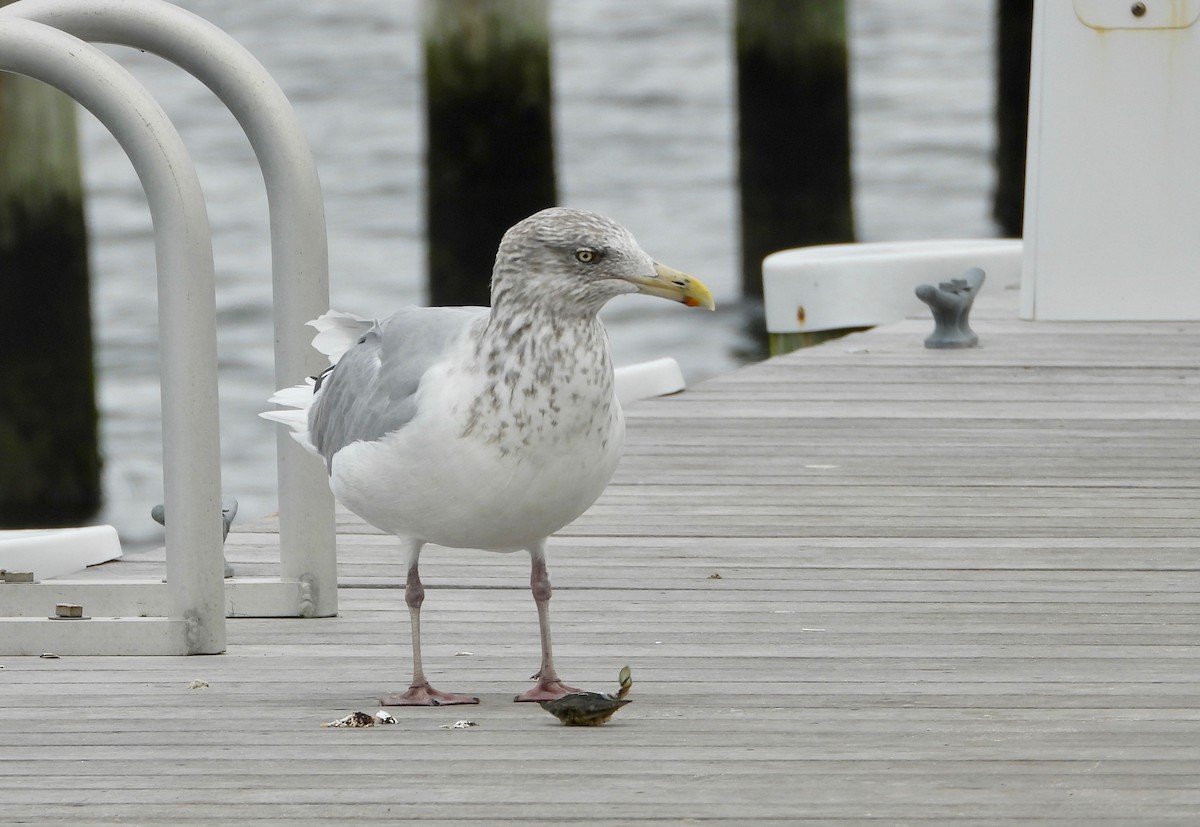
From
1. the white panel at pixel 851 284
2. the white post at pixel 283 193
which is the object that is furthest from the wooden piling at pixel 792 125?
the white post at pixel 283 193

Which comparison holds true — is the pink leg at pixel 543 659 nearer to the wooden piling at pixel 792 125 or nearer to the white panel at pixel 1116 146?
the white panel at pixel 1116 146

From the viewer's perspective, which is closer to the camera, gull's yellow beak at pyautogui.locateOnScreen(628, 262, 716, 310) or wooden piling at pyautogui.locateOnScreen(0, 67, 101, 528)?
gull's yellow beak at pyautogui.locateOnScreen(628, 262, 716, 310)

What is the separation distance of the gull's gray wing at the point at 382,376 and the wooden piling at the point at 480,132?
7871 millimetres

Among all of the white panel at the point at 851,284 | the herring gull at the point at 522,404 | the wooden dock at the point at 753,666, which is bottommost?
the wooden dock at the point at 753,666

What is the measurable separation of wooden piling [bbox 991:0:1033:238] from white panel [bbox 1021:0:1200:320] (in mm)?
8148

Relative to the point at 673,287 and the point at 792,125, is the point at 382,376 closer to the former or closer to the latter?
the point at 673,287

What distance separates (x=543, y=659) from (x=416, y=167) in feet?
63.7

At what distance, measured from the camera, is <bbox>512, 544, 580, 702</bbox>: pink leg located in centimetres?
327

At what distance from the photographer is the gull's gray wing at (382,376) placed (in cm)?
320

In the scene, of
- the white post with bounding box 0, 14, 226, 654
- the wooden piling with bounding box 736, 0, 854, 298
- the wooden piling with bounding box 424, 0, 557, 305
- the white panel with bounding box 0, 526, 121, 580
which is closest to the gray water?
the wooden piling with bounding box 736, 0, 854, 298

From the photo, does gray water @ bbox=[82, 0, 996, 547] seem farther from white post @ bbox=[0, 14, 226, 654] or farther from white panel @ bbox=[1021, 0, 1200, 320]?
white post @ bbox=[0, 14, 226, 654]

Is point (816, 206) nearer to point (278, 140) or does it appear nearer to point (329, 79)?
point (278, 140)

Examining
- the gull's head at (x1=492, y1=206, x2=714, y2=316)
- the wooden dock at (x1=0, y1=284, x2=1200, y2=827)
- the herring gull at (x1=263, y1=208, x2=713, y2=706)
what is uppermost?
the gull's head at (x1=492, y1=206, x2=714, y2=316)

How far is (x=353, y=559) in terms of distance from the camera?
4461 millimetres
